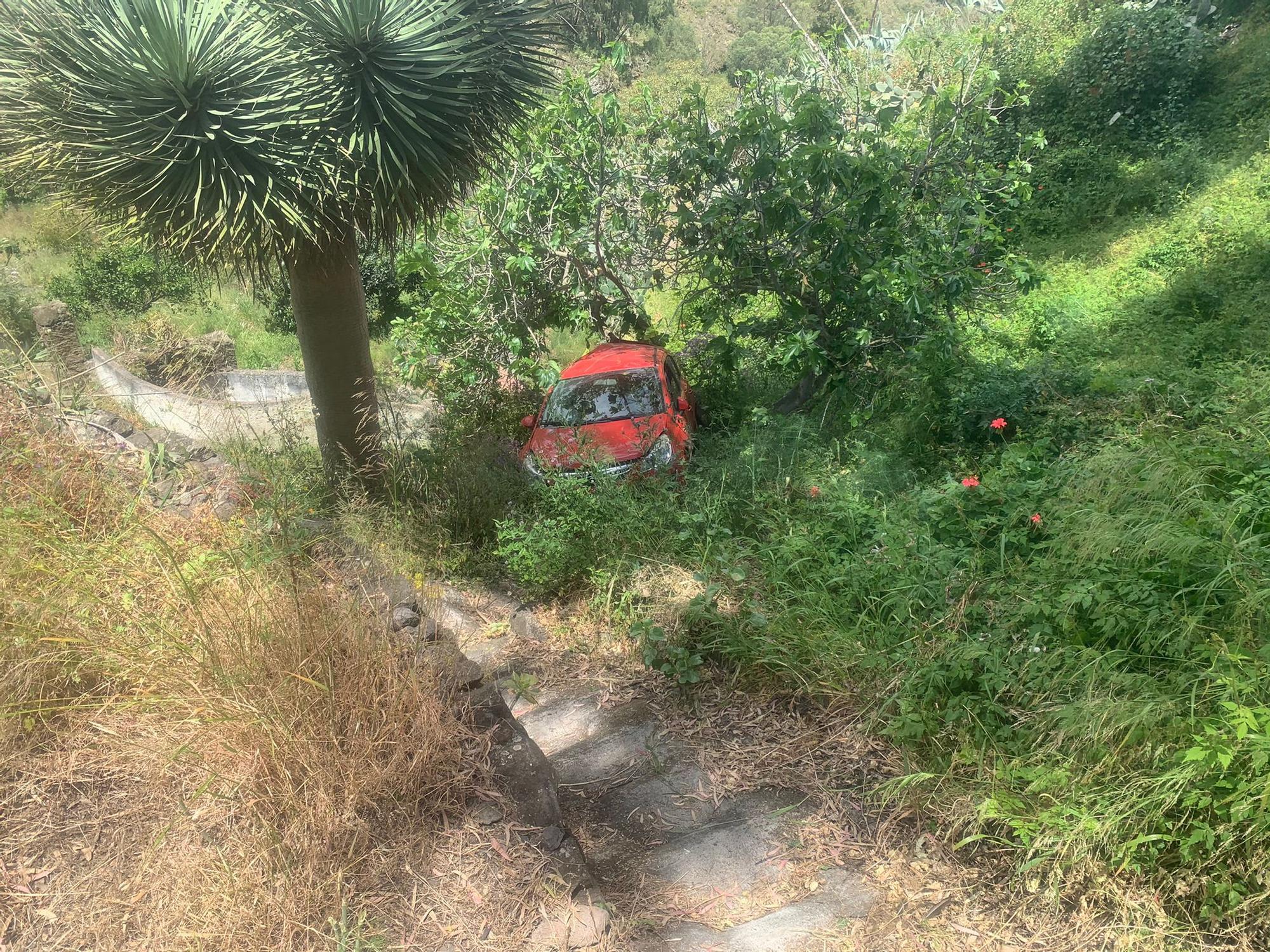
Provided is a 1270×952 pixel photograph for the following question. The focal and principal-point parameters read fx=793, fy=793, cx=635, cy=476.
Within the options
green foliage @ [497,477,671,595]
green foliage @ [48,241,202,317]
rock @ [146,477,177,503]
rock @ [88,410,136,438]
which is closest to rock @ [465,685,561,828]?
green foliage @ [497,477,671,595]

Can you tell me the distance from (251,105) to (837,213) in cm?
493

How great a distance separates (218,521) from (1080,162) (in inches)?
525

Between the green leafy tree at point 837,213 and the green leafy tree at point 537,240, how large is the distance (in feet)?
2.58

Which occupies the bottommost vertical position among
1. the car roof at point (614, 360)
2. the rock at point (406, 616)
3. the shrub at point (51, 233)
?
the rock at point (406, 616)

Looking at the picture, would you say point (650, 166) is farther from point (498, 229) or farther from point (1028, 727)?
point (1028, 727)

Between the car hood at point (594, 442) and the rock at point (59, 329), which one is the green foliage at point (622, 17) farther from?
the car hood at point (594, 442)

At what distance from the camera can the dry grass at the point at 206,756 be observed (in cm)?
246

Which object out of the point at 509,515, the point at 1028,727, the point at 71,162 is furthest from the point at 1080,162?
the point at 71,162

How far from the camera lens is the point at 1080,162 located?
12406 mm

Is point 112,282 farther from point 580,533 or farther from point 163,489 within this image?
point 580,533

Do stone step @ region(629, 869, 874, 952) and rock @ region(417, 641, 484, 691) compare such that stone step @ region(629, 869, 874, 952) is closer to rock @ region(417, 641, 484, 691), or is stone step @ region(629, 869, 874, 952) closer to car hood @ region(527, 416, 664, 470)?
rock @ region(417, 641, 484, 691)

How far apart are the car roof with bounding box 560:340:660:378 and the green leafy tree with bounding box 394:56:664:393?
427mm

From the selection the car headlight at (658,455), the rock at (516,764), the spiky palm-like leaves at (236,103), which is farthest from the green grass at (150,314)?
the rock at (516,764)

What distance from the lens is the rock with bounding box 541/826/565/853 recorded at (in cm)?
294
